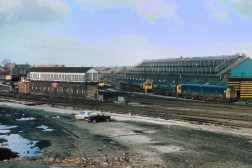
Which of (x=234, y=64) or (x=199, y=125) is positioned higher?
(x=234, y=64)

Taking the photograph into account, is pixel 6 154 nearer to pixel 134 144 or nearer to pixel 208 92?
pixel 134 144

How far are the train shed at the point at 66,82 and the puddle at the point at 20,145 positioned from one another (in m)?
34.6

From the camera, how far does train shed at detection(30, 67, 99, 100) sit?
60.8 m

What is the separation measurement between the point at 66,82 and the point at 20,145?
42.3 metres

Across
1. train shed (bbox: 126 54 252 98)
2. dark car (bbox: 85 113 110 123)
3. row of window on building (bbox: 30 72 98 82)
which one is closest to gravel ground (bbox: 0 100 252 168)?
dark car (bbox: 85 113 110 123)

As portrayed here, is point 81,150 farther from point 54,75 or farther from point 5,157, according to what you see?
point 54,75

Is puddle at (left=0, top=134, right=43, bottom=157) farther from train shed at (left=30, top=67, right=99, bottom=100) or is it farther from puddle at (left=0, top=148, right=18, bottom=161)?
train shed at (left=30, top=67, right=99, bottom=100)

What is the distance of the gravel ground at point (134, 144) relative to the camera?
18453 millimetres

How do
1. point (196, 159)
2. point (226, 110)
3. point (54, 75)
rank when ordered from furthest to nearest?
point (54, 75)
point (226, 110)
point (196, 159)

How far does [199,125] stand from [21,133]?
71.0ft

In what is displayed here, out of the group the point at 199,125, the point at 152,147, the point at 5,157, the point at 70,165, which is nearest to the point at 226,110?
the point at 199,125

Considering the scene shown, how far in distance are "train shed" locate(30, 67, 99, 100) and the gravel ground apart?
26.4 metres

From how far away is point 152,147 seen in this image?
22250mm

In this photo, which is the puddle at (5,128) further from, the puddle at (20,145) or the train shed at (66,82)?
the train shed at (66,82)
